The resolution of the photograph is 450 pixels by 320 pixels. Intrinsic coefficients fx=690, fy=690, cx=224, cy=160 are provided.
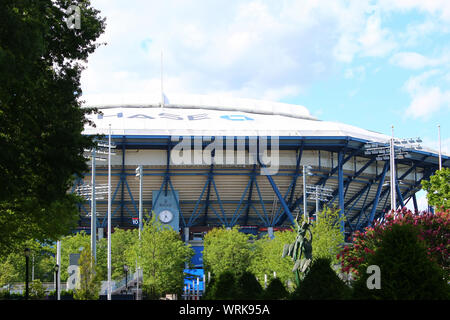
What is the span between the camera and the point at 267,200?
8788cm

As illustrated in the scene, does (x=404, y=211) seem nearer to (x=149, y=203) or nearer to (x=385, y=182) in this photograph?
(x=149, y=203)

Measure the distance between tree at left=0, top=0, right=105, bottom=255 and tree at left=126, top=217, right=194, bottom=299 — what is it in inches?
1151

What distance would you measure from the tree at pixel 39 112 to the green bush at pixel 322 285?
934cm

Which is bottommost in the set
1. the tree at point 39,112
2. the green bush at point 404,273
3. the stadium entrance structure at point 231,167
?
the green bush at point 404,273

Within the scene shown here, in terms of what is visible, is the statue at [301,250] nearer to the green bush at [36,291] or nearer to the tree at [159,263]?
the tree at [159,263]

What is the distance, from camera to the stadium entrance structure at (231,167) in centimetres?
7831

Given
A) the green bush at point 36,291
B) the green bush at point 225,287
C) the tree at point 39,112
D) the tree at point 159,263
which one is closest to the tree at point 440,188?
the tree at point 159,263

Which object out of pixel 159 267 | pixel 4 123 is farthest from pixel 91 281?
pixel 4 123

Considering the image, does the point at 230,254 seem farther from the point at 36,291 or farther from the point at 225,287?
the point at 225,287

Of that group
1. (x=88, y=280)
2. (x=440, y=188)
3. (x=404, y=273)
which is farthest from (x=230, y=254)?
(x=404, y=273)

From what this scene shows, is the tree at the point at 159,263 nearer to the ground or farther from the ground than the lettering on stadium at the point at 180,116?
nearer to the ground

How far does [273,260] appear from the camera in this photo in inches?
2373
